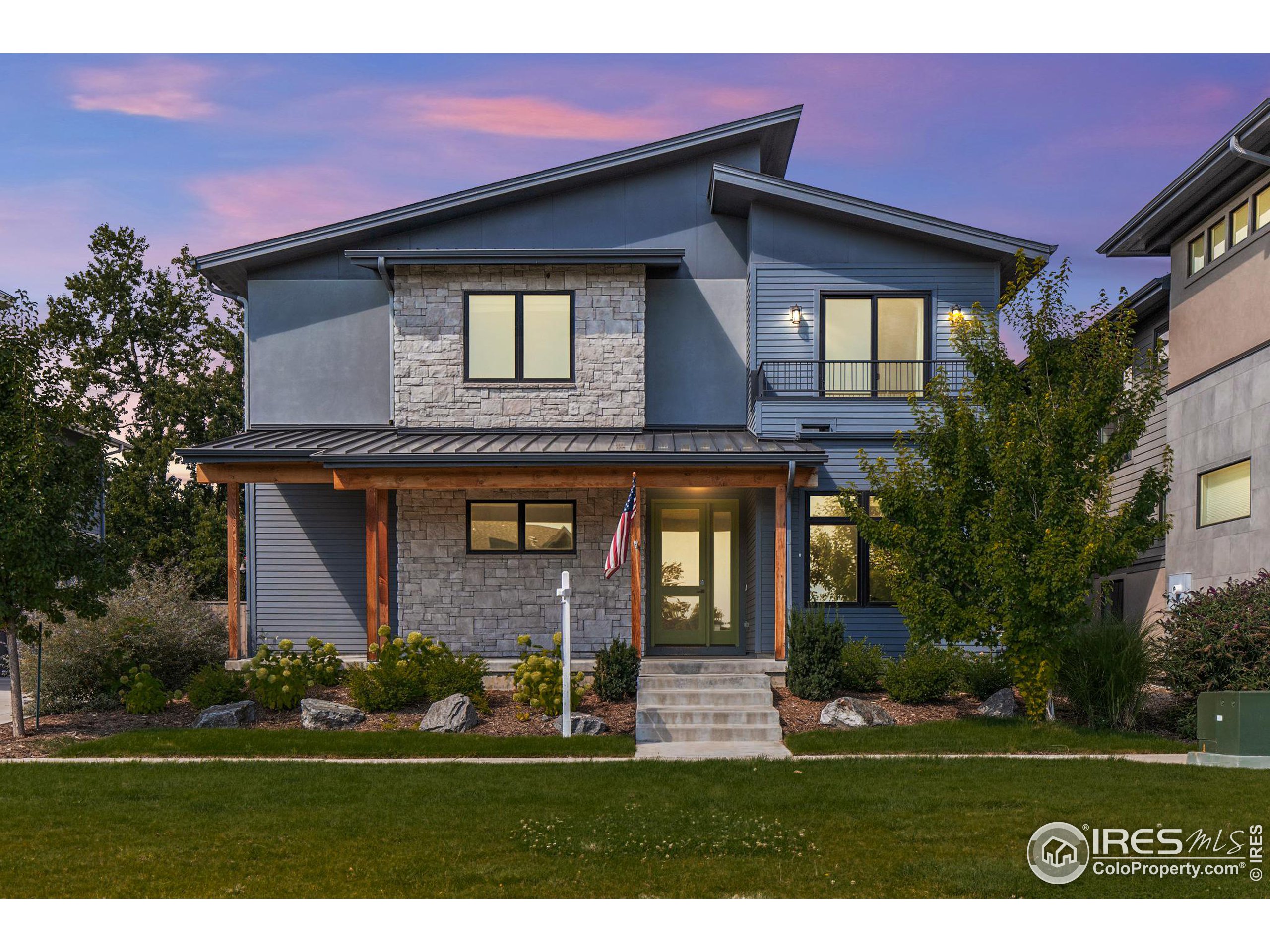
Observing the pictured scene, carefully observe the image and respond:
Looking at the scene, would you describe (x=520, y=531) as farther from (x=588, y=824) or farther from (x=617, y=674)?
(x=588, y=824)

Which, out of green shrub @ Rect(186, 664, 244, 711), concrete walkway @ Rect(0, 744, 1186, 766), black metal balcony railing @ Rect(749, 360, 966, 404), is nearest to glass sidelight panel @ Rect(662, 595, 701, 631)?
black metal balcony railing @ Rect(749, 360, 966, 404)

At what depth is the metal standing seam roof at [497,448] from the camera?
14430 millimetres

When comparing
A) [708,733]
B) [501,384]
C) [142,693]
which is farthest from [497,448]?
[142,693]

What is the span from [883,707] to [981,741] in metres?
2.09

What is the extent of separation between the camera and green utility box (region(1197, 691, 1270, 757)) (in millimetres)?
10391

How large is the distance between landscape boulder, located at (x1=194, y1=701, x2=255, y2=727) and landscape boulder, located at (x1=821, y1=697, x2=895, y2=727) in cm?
717

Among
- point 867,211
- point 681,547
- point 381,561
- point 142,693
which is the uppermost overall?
point 867,211

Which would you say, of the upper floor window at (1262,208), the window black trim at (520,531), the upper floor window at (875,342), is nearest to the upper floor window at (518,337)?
the window black trim at (520,531)

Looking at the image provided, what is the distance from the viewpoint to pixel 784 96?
18125 mm

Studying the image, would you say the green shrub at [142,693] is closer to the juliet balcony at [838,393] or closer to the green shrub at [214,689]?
the green shrub at [214,689]

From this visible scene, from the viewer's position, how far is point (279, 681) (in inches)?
540

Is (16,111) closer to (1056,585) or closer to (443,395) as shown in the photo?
(443,395)

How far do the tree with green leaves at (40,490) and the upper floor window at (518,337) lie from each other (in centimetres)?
578

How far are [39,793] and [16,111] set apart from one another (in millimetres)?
11443
